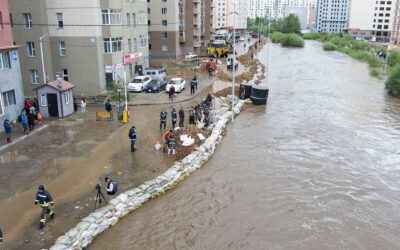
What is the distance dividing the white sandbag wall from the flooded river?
0.35 meters

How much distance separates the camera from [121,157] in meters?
19.9

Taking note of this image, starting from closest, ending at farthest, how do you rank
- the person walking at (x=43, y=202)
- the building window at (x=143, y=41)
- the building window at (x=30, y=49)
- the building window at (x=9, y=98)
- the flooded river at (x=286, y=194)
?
the person walking at (x=43, y=202), the flooded river at (x=286, y=194), the building window at (x=9, y=98), the building window at (x=30, y=49), the building window at (x=143, y=41)

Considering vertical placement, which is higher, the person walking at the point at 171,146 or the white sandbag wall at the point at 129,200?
the person walking at the point at 171,146

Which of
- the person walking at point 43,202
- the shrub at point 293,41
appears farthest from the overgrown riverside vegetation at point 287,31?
the person walking at point 43,202

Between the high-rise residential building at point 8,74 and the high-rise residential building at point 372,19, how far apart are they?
136 m

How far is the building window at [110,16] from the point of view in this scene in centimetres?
3405

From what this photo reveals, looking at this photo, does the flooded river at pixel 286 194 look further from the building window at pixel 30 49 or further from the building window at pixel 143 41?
the building window at pixel 30 49

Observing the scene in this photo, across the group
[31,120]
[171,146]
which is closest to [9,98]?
[31,120]

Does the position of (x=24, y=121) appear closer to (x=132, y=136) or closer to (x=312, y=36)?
(x=132, y=136)

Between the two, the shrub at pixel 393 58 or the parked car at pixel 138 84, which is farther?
the shrub at pixel 393 58

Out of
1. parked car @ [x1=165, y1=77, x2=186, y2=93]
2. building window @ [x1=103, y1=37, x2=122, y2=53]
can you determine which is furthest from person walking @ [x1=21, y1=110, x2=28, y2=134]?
parked car @ [x1=165, y1=77, x2=186, y2=93]

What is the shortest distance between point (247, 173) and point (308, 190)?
3220 millimetres

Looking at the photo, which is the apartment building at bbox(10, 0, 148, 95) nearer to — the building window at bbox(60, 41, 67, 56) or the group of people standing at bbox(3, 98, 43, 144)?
the building window at bbox(60, 41, 67, 56)

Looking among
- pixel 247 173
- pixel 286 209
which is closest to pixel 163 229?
pixel 286 209
